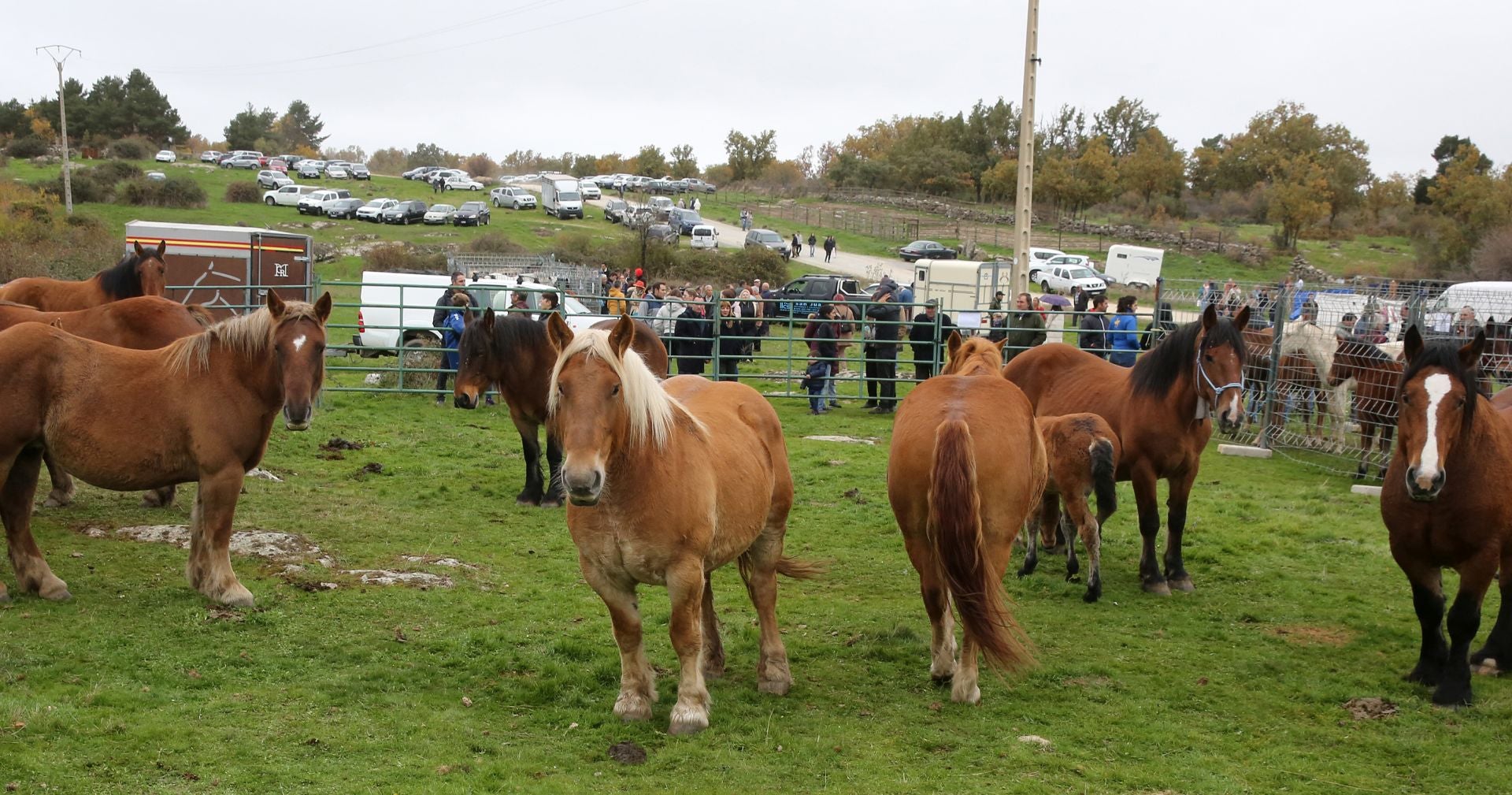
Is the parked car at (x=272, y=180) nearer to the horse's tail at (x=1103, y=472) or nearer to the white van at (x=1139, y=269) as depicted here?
the white van at (x=1139, y=269)

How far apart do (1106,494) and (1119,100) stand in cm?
6686

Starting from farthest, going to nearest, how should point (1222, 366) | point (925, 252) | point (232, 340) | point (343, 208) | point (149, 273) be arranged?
point (343, 208) → point (925, 252) → point (149, 273) → point (1222, 366) → point (232, 340)

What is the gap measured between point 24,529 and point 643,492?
13.5 feet

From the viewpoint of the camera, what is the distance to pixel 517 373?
32.4 feet

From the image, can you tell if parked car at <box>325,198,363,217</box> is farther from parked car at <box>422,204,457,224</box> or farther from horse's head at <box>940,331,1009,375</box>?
horse's head at <box>940,331,1009,375</box>

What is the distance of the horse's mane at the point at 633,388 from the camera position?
169 inches

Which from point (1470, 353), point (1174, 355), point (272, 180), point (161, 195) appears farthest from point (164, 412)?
point (272, 180)

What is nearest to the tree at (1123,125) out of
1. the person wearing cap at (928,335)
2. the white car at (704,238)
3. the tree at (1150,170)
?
the tree at (1150,170)

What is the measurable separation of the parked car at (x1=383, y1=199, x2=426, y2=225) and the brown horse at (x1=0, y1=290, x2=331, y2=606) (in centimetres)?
4478

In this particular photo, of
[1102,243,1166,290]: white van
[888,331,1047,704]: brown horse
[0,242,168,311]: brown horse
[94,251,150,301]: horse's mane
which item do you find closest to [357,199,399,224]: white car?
[1102,243,1166,290]: white van

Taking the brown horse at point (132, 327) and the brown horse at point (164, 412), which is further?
the brown horse at point (132, 327)

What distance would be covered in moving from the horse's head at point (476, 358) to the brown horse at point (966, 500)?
5410 millimetres

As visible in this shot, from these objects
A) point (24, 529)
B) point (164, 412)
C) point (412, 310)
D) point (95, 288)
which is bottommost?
point (24, 529)

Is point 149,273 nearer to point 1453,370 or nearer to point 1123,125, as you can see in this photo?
point 1453,370
